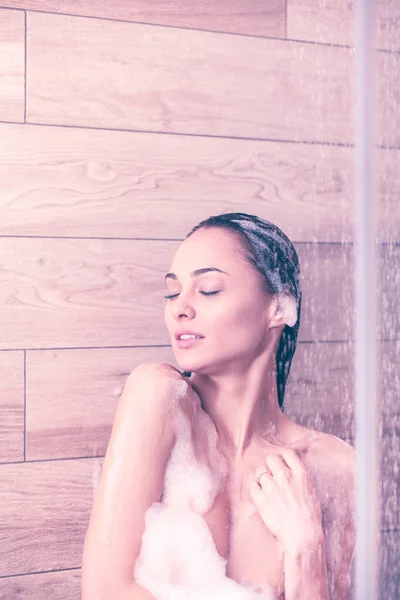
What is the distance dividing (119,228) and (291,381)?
43 centimetres

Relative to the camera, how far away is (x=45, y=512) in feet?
4.20

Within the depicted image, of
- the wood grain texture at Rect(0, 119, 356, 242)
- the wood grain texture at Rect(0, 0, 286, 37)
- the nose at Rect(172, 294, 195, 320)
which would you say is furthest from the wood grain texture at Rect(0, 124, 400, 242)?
the nose at Rect(172, 294, 195, 320)

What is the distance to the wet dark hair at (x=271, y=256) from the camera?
3.53 ft

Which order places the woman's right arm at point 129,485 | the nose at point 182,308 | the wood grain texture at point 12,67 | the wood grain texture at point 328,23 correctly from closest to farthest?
the woman's right arm at point 129,485 → the nose at point 182,308 → the wood grain texture at point 12,67 → the wood grain texture at point 328,23

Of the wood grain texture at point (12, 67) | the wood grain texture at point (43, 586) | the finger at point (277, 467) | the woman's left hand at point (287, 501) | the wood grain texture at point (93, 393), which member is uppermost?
the wood grain texture at point (12, 67)

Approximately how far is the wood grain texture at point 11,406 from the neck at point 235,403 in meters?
0.33

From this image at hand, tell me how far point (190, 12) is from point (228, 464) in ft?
2.61

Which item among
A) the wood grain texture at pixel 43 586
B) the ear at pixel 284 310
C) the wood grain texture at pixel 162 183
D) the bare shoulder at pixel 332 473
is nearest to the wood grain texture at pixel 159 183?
the wood grain texture at pixel 162 183

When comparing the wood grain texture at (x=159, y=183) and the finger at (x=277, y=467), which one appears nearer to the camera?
the finger at (x=277, y=467)

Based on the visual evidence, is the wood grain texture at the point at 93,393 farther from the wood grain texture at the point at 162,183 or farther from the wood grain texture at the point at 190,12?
the wood grain texture at the point at 190,12

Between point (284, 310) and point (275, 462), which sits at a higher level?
point (284, 310)

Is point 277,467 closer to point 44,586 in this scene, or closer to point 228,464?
point 228,464

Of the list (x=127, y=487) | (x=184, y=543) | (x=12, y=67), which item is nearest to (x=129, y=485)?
(x=127, y=487)

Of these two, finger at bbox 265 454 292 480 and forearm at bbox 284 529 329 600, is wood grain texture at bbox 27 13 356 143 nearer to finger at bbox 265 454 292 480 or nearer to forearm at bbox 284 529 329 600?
finger at bbox 265 454 292 480
